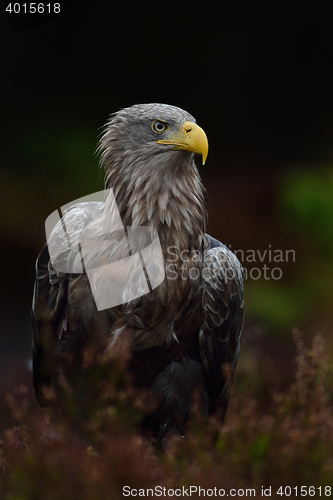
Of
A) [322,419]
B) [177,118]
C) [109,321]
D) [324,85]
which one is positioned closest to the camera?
[322,419]

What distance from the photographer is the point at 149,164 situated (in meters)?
1.64

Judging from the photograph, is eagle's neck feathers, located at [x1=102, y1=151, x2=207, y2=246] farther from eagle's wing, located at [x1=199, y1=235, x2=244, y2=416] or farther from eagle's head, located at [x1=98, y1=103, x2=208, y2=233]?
eagle's wing, located at [x1=199, y1=235, x2=244, y2=416]

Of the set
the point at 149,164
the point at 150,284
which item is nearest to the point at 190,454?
the point at 150,284

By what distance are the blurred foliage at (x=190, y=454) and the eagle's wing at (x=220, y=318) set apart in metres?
0.65

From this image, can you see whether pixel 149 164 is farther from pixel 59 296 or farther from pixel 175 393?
pixel 175 393

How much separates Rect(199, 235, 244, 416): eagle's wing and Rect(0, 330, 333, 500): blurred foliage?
25.5 inches

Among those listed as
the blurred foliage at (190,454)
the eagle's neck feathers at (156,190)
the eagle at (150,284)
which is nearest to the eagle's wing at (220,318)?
the eagle at (150,284)

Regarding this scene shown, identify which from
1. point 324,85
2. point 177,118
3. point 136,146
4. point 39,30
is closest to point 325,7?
point 324,85

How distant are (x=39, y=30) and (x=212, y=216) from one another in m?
0.83

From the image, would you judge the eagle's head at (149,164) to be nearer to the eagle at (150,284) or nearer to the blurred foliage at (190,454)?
the eagle at (150,284)

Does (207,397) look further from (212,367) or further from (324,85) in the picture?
(324,85)

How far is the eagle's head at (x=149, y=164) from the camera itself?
1596 millimetres

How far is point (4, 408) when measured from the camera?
1630mm

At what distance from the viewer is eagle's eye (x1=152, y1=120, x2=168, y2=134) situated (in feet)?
5.22
